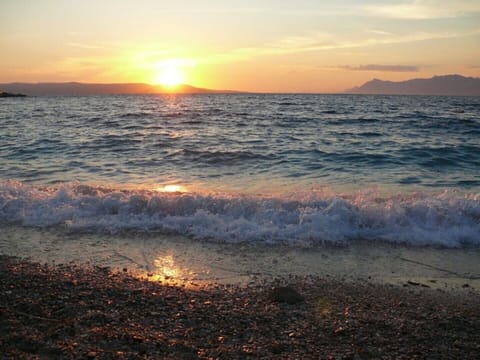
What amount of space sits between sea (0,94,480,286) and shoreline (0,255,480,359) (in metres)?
2.10

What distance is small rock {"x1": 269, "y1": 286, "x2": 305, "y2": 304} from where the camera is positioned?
16.4 feet

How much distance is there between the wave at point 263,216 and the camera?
7723mm

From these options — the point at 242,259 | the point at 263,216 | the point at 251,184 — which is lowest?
the point at 242,259

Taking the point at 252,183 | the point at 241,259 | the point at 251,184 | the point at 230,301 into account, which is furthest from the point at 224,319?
the point at 252,183

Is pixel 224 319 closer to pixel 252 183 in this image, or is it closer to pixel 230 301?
pixel 230 301

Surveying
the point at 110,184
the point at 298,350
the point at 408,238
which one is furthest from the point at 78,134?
the point at 298,350

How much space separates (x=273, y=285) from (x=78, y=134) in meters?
19.9

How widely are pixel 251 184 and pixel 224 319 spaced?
7547 mm

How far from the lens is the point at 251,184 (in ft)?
39.1

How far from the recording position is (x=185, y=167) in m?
14.8

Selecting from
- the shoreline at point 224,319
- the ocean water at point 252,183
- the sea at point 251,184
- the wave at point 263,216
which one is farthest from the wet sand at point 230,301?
the ocean water at point 252,183

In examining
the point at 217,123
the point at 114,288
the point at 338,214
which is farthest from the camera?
the point at 217,123

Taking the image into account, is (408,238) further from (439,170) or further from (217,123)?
(217,123)

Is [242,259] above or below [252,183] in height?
below
